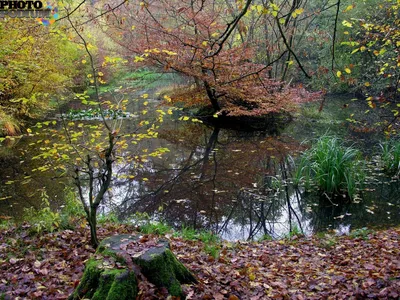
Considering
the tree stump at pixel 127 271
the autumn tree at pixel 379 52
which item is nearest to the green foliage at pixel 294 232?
the autumn tree at pixel 379 52

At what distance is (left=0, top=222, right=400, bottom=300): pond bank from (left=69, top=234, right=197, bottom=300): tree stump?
101mm

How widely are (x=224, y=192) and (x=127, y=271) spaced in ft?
15.9

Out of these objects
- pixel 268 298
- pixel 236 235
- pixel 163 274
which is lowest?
pixel 236 235

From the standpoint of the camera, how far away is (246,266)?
3621 mm

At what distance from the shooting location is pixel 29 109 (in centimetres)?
1281

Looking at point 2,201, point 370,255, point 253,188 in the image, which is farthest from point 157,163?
point 370,255

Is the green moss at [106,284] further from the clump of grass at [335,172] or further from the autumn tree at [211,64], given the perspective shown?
the autumn tree at [211,64]

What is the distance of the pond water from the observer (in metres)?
5.90

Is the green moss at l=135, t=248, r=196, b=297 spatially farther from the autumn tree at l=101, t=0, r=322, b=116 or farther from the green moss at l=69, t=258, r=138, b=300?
the autumn tree at l=101, t=0, r=322, b=116

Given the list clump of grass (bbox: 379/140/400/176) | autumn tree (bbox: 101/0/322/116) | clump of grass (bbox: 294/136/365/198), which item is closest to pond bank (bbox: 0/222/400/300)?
clump of grass (bbox: 294/136/365/198)

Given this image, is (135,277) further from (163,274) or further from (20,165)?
(20,165)

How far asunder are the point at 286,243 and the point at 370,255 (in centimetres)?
120

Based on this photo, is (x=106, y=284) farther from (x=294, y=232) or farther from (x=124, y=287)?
(x=294, y=232)

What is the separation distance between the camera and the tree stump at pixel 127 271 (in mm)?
2295
